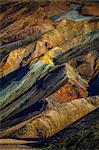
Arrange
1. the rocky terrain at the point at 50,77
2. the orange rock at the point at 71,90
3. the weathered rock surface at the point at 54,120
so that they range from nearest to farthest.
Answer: the rocky terrain at the point at 50,77
the weathered rock surface at the point at 54,120
the orange rock at the point at 71,90

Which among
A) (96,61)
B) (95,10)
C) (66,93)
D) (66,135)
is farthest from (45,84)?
(95,10)

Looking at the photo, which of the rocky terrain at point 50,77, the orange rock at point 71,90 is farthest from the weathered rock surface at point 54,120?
the orange rock at point 71,90

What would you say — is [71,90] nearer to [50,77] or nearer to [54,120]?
[50,77]

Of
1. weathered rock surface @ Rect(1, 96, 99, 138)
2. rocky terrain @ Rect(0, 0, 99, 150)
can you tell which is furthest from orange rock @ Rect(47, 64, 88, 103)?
weathered rock surface @ Rect(1, 96, 99, 138)

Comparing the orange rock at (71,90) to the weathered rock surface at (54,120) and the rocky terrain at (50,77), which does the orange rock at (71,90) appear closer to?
the rocky terrain at (50,77)

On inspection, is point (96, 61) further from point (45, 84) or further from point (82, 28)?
point (82, 28)

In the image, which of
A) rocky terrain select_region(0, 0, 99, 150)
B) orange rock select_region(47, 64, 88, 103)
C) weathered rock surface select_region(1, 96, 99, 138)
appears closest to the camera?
rocky terrain select_region(0, 0, 99, 150)

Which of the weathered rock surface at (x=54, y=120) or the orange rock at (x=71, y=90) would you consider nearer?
the weathered rock surface at (x=54, y=120)

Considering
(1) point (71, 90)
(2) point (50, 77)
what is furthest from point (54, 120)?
(2) point (50, 77)

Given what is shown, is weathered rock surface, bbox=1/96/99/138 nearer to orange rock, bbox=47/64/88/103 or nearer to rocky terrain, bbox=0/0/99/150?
rocky terrain, bbox=0/0/99/150
